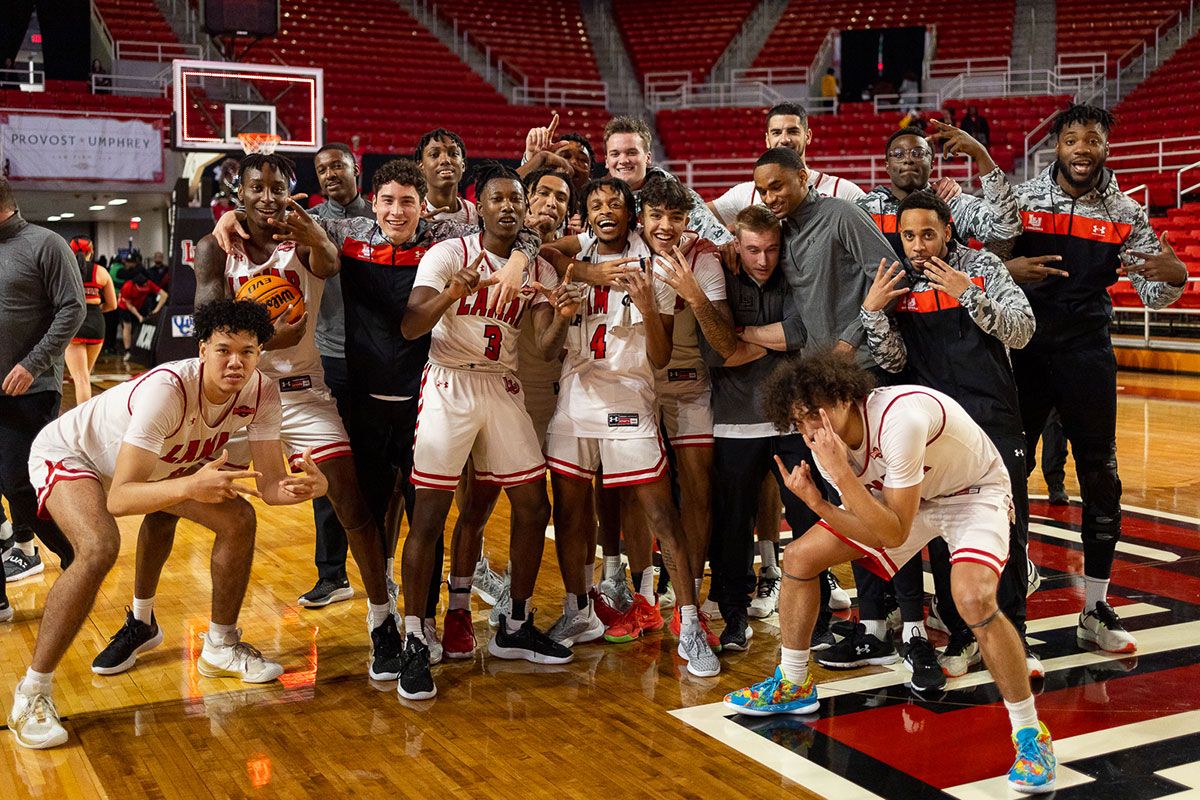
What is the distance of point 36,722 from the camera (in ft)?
12.8

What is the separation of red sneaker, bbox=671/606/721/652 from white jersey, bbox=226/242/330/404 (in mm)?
1774

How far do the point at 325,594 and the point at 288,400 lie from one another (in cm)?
125

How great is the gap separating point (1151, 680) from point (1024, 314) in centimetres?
149

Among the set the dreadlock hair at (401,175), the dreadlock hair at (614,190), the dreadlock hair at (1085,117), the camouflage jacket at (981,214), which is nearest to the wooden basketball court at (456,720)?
the camouflage jacket at (981,214)

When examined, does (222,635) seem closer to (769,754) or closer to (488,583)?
(488,583)

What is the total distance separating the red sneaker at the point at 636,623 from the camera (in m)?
5.06

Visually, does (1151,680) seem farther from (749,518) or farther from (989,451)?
(749,518)

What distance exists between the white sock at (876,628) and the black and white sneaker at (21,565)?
4305 mm

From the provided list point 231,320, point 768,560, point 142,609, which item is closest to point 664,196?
point 231,320

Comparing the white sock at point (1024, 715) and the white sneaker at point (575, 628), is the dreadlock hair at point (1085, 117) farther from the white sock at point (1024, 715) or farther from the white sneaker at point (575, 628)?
the white sneaker at point (575, 628)

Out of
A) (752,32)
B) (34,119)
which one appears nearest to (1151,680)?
(34,119)

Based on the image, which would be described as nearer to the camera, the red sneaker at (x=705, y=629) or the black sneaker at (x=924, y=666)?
the black sneaker at (x=924, y=666)

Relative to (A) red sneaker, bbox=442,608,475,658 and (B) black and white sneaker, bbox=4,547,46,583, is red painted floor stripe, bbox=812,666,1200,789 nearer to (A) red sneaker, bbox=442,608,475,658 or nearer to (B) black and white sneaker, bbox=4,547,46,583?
(A) red sneaker, bbox=442,608,475,658

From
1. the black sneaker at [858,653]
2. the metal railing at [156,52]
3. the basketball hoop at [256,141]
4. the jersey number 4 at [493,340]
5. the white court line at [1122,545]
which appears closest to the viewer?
the black sneaker at [858,653]
